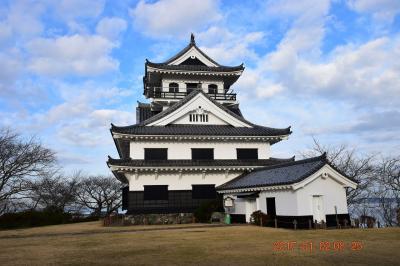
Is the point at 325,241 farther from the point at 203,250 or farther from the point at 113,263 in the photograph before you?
the point at 113,263

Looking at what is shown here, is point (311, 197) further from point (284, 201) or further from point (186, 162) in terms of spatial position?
point (186, 162)

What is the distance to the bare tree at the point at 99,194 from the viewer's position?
196ft

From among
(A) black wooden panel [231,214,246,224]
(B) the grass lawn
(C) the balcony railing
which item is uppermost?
(C) the balcony railing

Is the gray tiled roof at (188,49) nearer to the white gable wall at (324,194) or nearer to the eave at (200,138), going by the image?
the eave at (200,138)

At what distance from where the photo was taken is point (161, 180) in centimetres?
2836

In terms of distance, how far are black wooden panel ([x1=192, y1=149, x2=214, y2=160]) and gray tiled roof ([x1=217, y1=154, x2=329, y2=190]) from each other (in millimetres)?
2687

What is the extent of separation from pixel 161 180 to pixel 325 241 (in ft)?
54.1

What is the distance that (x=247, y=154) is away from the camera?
30.6 metres

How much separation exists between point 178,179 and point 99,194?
120ft

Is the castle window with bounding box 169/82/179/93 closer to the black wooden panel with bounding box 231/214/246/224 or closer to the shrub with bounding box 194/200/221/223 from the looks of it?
the shrub with bounding box 194/200/221/223

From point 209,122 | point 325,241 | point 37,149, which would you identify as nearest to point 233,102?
point 209,122

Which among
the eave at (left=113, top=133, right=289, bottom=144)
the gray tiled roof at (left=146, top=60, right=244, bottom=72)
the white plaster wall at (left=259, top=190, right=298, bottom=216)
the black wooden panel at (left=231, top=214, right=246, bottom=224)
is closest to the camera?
the white plaster wall at (left=259, top=190, right=298, bottom=216)

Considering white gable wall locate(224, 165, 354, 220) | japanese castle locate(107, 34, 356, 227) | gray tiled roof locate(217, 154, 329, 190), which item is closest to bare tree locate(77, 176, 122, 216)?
japanese castle locate(107, 34, 356, 227)

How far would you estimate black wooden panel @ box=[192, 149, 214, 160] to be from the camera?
2962 cm
